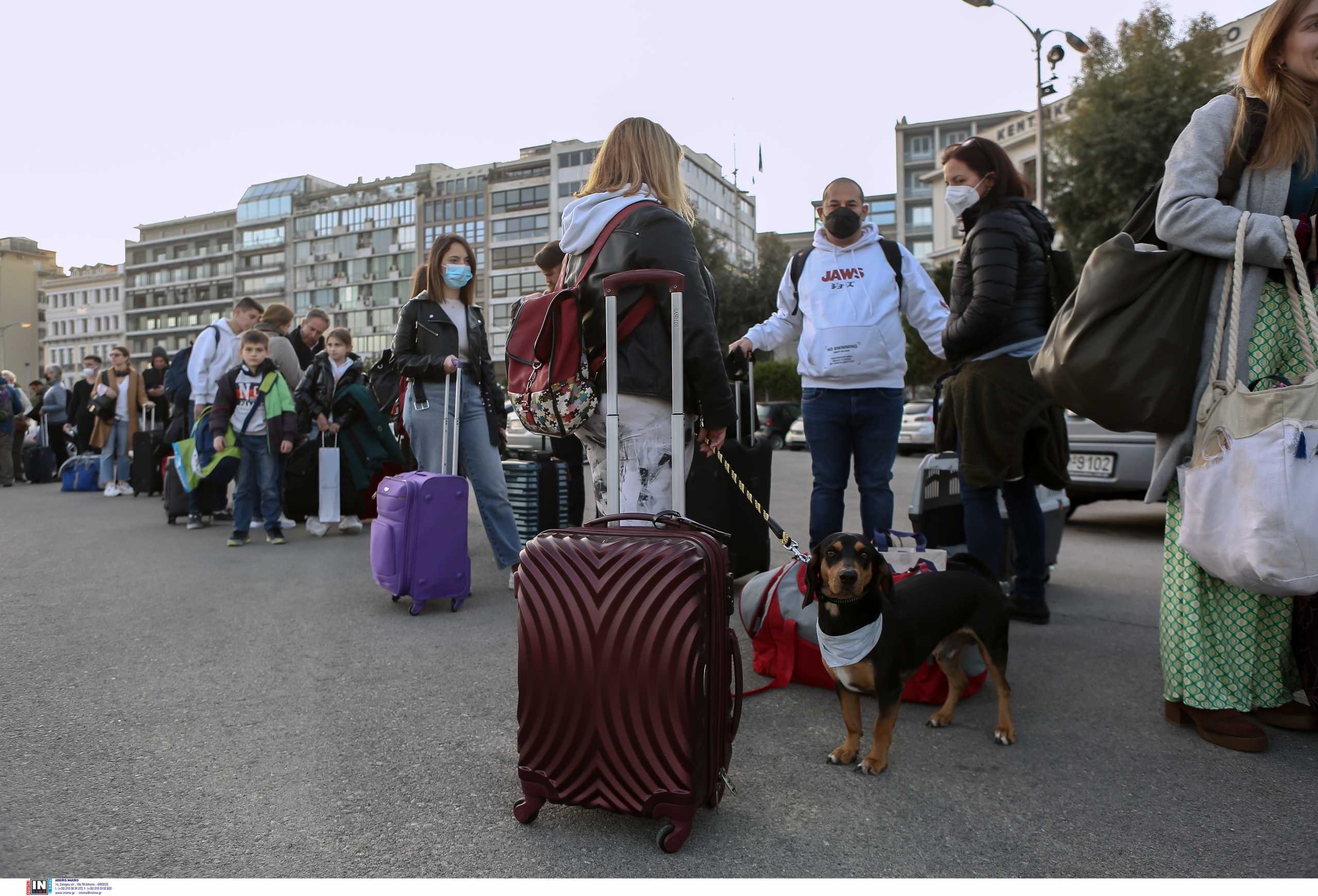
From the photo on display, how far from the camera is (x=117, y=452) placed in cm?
1248

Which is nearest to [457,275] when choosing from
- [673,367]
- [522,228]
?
[673,367]

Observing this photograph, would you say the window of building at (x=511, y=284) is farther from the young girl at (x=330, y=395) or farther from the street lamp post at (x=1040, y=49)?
the young girl at (x=330, y=395)

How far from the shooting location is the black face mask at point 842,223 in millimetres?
4156

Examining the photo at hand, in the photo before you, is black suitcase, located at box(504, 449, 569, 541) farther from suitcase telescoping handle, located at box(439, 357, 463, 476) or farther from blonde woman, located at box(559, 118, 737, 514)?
blonde woman, located at box(559, 118, 737, 514)

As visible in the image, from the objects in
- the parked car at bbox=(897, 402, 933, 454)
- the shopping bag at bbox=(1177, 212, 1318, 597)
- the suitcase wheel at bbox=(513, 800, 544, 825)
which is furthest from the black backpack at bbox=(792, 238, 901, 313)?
the parked car at bbox=(897, 402, 933, 454)

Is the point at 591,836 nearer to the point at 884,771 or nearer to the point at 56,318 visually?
the point at 884,771

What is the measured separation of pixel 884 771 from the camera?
8.71 ft

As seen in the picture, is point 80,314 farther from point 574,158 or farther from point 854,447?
point 854,447

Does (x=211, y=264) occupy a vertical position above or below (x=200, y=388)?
above

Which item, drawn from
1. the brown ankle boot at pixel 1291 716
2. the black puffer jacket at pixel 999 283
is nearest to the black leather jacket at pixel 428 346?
the black puffer jacket at pixel 999 283

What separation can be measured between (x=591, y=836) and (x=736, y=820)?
0.37 meters

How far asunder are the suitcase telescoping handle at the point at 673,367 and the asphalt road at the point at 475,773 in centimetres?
89

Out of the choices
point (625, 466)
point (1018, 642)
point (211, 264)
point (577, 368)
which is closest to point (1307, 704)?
point (1018, 642)

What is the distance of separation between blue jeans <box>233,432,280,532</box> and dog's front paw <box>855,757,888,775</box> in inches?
238
